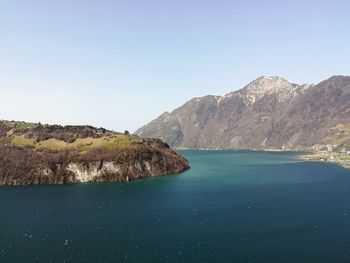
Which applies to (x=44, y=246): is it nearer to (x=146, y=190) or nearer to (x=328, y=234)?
(x=328, y=234)

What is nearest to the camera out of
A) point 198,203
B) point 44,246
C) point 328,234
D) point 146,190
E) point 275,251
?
point 275,251

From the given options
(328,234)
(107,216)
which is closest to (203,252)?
(328,234)

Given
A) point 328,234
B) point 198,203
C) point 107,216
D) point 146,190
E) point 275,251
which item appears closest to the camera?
point 275,251

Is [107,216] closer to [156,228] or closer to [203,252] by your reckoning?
[156,228]

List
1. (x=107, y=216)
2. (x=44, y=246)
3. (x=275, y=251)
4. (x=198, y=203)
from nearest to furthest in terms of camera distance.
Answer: (x=275, y=251) → (x=44, y=246) → (x=107, y=216) → (x=198, y=203)

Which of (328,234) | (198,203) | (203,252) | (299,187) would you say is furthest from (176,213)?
(299,187)

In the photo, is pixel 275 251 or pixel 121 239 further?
pixel 121 239
